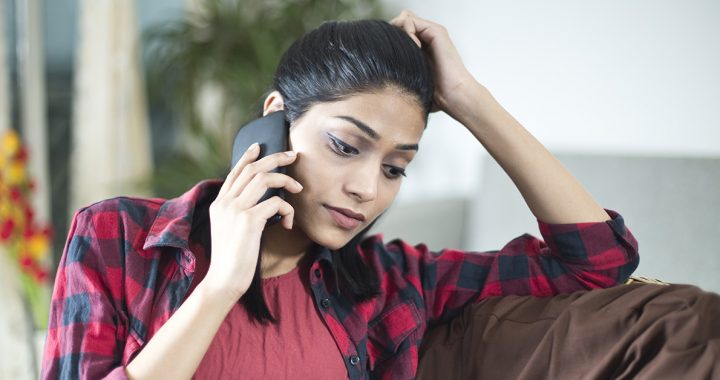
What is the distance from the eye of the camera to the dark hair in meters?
0.99

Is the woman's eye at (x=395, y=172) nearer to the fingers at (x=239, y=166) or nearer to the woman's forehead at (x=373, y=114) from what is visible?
the woman's forehead at (x=373, y=114)

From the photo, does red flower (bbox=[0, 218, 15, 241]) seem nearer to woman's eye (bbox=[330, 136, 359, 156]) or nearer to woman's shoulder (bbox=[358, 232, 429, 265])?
woman's shoulder (bbox=[358, 232, 429, 265])

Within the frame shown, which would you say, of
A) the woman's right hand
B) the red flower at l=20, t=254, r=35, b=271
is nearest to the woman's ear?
the woman's right hand

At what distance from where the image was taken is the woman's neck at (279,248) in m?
1.11

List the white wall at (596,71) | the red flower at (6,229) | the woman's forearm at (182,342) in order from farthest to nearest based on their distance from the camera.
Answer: the red flower at (6,229) → the white wall at (596,71) → the woman's forearm at (182,342)

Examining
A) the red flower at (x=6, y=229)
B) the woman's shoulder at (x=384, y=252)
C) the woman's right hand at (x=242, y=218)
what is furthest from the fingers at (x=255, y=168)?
the red flower at (x=6, y=229)

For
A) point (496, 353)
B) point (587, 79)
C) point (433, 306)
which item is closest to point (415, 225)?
point (587, 79)

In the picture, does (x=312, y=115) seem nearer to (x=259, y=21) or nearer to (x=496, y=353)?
(x=496, y=353)

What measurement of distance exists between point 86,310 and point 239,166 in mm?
270

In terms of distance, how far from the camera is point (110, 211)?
1005 millimetres

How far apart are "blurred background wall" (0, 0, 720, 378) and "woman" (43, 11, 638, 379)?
1.93ft

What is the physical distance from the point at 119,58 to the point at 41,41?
351mm

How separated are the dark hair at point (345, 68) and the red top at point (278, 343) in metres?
0.03

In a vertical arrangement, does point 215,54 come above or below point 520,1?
below
